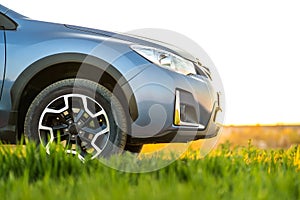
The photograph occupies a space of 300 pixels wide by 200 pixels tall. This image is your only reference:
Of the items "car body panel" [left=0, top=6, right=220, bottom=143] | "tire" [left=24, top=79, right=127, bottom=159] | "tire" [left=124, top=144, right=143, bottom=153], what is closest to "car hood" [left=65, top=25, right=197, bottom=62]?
"car body panel" [left=0, top=6, right=220, bottom=143]

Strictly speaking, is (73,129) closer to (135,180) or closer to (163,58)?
(163,58)

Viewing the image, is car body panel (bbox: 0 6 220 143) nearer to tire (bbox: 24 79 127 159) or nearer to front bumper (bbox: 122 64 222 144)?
front bumper (bbox: 122 64 222 144)

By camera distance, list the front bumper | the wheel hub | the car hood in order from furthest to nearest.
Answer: the car hood
the wheel hub
the front bumper

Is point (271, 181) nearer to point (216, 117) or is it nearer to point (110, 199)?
point (110, 199)

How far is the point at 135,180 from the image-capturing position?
3719mm

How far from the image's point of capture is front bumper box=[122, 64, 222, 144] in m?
4.62

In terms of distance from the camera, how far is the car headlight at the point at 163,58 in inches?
187

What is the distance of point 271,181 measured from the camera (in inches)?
136

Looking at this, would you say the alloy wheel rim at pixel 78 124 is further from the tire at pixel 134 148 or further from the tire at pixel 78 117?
the tire at pixel 134 148

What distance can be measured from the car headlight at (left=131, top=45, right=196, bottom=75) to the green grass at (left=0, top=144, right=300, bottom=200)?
0.80m

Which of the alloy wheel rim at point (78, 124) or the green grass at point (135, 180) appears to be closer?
the green grass at point (135, 180)

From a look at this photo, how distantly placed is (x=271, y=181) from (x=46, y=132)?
7.01 ft

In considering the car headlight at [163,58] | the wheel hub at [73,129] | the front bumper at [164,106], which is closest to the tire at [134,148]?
the front bumper at [164,106]

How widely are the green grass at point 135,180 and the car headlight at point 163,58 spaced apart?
80cm
